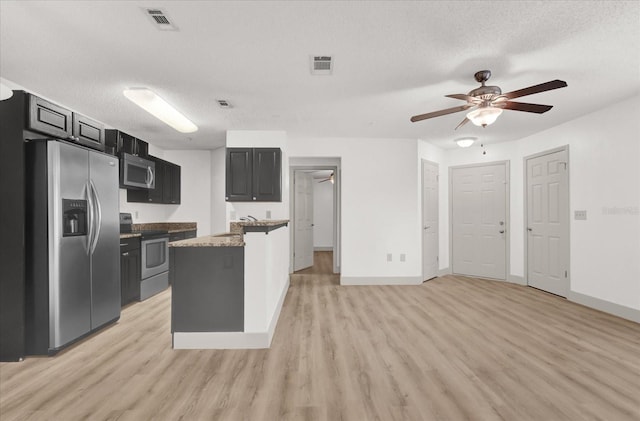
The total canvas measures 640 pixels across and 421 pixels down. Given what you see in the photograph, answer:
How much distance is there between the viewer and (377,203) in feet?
17.8

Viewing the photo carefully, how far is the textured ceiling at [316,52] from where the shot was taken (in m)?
2.01

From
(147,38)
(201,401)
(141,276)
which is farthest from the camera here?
(141,276)

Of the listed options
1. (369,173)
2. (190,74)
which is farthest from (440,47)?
(369,173)

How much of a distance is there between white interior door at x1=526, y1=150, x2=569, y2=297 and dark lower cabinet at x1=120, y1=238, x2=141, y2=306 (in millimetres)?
6171

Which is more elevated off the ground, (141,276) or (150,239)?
(150,239)

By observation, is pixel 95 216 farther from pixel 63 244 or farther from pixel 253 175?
pixel 253 175

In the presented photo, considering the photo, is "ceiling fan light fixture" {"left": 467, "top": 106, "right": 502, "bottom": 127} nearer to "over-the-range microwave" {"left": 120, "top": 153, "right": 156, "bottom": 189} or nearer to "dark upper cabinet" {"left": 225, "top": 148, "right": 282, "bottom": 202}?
"dark upper cabinet" {"left": 225, "top": 148, "right": 282, "bottom": 202}

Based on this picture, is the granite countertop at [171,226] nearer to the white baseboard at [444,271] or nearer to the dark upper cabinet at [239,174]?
the dark upper cabinet at [239,174]

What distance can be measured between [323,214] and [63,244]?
26.4 ft

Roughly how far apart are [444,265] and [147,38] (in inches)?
233

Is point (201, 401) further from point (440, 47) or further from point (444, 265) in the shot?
point (444, 265)

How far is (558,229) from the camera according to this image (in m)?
4.67

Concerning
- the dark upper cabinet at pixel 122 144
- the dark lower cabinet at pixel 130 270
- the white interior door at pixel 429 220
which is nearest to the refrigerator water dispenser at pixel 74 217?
the dark lower cabinet at pixel 130 270

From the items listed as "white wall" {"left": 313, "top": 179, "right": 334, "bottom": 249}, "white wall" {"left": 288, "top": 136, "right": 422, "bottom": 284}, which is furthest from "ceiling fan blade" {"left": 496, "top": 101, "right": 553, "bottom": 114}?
"white wall" {"left": 313, "top": 179, "right": 334, "bottom": 249}
